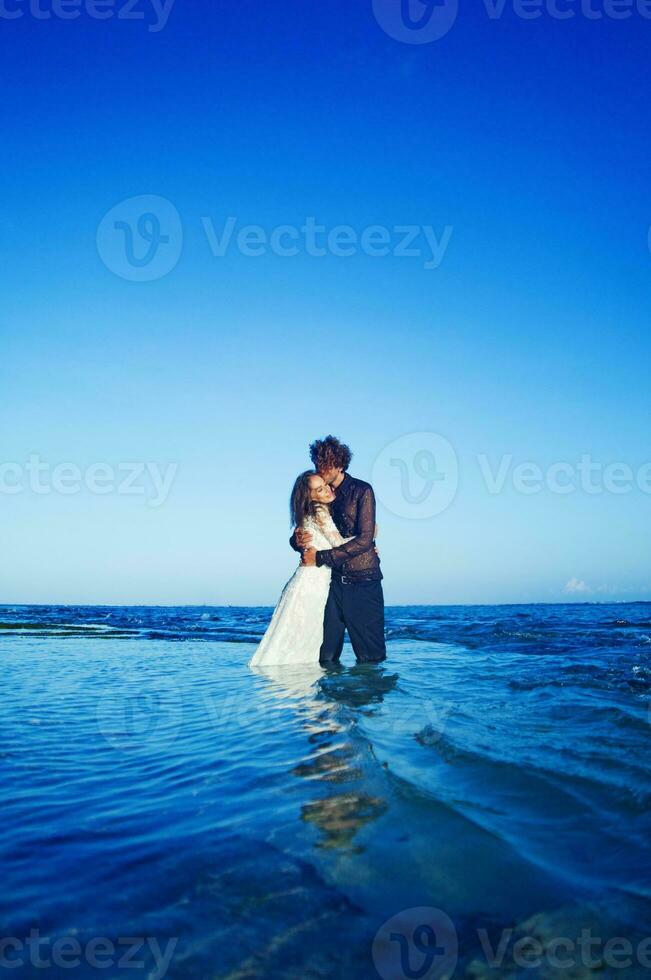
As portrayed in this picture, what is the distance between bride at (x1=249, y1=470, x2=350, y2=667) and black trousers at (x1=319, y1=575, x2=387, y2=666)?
0.40 ft

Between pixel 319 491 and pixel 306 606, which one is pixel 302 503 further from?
pixel 306 606

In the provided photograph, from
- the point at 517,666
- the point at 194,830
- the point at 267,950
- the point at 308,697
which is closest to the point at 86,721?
the point at 308,697

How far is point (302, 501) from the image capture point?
7984 millimetres

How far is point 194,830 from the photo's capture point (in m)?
2.73

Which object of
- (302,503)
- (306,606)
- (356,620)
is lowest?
(356,620)

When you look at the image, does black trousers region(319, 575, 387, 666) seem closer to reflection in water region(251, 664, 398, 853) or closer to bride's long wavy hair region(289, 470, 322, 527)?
reflection in water region(251, 664, 398, 853)

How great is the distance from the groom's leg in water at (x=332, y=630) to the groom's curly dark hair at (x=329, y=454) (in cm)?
163

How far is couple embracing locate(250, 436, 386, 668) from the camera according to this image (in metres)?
7.72

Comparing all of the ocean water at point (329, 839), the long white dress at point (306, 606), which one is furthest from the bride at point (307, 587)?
the ocean water at point (329, 839)

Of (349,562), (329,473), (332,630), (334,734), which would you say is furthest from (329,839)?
(332,630)

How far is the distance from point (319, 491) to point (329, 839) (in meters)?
5.56

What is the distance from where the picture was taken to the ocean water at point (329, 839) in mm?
1824

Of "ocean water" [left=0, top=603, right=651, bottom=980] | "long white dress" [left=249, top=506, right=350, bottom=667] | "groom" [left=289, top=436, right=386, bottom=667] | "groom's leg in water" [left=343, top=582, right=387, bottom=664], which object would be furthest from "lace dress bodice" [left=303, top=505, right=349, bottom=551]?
"ocean water" [left=0, top=603, right=651, bottom=980]

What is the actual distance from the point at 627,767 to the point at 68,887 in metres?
3.25
